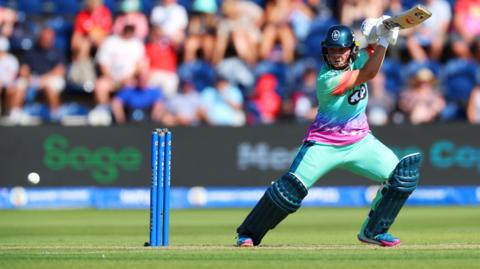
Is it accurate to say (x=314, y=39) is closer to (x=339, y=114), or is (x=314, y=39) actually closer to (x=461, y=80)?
(x=461, y=80)

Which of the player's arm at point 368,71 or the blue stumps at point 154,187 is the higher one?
the player's arm at point 368,71

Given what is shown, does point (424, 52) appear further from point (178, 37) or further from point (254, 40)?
point (178, 37)

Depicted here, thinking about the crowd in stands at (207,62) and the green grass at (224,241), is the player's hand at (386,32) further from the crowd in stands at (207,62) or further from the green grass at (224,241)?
the crowd in stands at (207,62)

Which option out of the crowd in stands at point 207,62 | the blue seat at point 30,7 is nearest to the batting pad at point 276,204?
the crowd in stands at point 207,62

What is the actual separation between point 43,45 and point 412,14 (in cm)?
888

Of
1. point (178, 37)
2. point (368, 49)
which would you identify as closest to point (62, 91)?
point (178, 37)

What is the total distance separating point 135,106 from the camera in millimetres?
15047

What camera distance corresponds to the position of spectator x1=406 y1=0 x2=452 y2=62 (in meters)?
16.1

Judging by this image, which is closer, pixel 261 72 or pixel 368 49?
pixel 368 49

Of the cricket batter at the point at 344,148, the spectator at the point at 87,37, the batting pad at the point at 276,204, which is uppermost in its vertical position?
the cricket batter at the point at 344,148

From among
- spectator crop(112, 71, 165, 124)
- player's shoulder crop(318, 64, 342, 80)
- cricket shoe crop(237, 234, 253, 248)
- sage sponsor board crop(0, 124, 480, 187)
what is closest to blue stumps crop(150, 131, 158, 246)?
cricket shoe crop(237, 234, 253, 248)

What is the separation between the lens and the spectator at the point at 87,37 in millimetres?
15352

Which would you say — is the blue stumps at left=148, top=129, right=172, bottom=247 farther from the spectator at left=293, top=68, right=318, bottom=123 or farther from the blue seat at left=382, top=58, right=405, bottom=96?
the blue seat at left=382, top=58, right=405, bottom=96

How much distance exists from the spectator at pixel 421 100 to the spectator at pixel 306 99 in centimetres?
129
